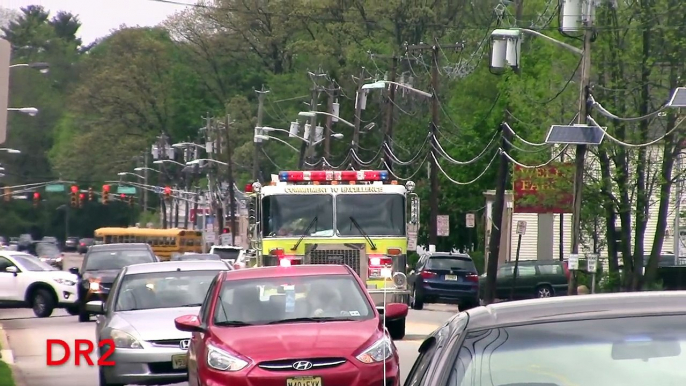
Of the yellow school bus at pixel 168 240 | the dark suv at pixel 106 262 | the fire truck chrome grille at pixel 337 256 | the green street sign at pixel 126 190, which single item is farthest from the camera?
the green street sign at pixel 126 190

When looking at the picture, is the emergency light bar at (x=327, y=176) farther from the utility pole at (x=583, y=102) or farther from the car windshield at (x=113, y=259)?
the utility pole at (x=583, y=102)

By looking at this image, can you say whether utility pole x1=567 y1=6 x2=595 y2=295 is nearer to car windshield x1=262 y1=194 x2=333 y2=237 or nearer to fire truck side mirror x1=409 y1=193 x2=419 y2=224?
fire truck side mirror x1=409 y1=193 x2=419 y2=224

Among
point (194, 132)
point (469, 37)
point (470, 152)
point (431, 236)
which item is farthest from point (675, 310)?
point (194, 132)

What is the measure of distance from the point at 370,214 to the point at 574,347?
19.7 meters

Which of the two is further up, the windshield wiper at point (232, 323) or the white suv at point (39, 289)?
the windshield wiper at point (232, 323)

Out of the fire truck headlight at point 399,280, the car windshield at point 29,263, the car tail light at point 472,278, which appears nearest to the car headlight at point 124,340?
the fire truck headlight at point 399,280

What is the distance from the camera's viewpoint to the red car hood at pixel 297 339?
10.8 m

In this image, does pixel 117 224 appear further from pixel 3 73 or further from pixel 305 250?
pixel 3 73

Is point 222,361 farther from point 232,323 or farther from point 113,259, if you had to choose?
point 113,259

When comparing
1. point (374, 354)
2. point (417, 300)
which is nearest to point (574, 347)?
point (374, 354)

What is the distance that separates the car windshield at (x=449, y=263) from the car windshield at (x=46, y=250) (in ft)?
167

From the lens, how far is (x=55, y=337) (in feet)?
84.0

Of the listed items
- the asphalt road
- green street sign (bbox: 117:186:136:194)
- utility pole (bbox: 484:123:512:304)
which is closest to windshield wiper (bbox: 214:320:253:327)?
the asphalt road

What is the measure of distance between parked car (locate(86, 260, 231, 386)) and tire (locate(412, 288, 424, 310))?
2073 cm
